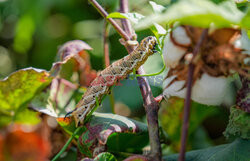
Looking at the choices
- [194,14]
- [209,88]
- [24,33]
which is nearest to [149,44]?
[209,88]

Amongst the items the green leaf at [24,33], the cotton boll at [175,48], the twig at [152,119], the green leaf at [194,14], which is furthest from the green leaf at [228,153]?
the green leaf at [24,33]

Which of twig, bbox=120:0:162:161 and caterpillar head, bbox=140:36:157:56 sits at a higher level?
→ caterpillar head, bbox=140:36:157:56

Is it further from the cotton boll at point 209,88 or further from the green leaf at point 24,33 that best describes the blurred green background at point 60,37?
the cotton boll at point 209,88

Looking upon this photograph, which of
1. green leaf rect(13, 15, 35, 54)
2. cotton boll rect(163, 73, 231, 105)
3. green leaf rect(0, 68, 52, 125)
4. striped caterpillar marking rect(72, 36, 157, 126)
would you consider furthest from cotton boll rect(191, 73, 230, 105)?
green leaf rect(13, 15, 35, 54)

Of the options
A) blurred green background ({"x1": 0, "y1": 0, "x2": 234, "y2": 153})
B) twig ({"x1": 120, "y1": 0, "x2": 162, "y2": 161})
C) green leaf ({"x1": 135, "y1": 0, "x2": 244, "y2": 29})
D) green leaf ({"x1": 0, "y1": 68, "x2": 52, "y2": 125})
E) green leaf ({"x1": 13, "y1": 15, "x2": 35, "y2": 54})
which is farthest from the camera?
green leaf ({"x1": 13, "y1": 15, "x2": 35, "y2": 54})

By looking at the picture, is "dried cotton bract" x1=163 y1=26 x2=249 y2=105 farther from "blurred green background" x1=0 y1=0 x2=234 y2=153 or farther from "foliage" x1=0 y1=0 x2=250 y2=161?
"blurred green background" x1=0 y1=0 x2=234 y2=153

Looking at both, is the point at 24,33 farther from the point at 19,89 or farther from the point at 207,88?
the point at 207,88

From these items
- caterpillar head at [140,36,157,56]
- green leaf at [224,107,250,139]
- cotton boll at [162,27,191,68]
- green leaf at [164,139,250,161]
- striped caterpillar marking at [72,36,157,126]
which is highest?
cotton boll at [162,27,191,68]
